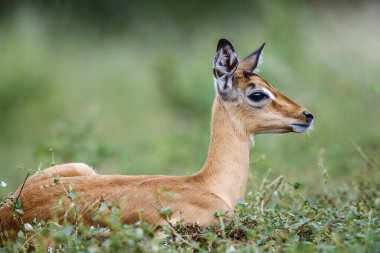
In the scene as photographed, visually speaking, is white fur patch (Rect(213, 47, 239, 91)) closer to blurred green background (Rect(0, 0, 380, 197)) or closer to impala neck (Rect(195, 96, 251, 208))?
impala neck (Rect(195, 96, 251, 208))

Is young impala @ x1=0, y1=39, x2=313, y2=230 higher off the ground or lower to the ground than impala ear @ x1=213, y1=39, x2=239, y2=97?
lower

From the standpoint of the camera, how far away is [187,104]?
14.7 m

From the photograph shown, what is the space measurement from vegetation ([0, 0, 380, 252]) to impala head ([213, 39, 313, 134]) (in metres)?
0.31

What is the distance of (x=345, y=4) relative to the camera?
16688 mm

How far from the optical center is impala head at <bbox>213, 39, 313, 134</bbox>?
24.1 ft

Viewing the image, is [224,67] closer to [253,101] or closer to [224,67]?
[224,67]

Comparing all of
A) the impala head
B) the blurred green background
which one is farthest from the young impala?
the blurred green background

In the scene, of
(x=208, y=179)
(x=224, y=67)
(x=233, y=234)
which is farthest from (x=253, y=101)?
(x=233, y=234)

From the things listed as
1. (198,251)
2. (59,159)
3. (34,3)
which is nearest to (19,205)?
(198,251)

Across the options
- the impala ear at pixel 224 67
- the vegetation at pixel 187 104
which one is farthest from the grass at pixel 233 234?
the impala ear at pixel 224 67

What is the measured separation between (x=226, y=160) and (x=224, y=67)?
86 cm

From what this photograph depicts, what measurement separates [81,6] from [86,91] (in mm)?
6350

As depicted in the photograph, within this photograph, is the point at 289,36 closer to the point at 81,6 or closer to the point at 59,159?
the point at 59,159

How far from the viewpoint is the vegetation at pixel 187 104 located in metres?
6.02
